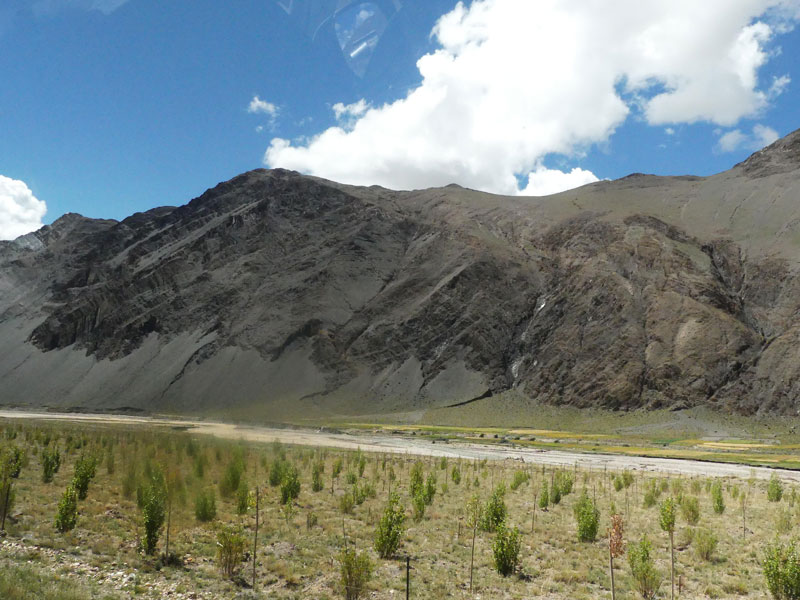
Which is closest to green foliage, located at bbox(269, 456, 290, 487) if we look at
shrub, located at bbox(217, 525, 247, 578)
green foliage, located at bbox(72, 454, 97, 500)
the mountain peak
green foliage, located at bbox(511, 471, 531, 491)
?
green foliage, located at bbox(72, 454, 97, 500)

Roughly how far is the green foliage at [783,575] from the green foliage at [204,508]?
1325cm

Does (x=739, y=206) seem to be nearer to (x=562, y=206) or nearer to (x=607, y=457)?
(x=562, y=206)

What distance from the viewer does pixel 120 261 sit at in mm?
174250

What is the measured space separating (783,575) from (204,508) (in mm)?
13583

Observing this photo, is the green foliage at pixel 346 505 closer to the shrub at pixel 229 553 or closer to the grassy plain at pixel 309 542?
the grassy plain at pixel 309 542

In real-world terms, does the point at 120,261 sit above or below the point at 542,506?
above

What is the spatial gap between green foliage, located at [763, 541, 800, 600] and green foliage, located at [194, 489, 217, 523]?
1325cm

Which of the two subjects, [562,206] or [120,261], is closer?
[562,206]

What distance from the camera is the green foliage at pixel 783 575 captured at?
36.5 ft

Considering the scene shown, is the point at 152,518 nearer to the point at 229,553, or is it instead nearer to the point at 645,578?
the point at 229,553

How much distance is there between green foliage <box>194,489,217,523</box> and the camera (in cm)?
1544

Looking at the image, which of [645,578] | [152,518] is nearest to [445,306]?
[645,578]

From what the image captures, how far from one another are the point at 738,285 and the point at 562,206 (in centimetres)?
4720

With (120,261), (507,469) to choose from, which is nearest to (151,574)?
(507,469)
